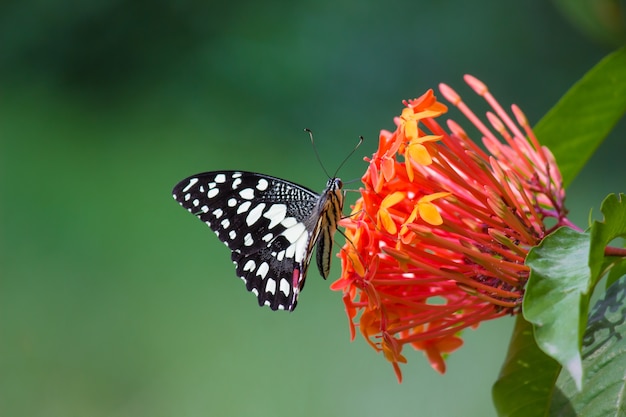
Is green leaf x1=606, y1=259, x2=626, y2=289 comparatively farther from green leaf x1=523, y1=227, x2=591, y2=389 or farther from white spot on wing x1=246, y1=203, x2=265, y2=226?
white spot on wing x1=246, y1=203, x2=265, y2=226

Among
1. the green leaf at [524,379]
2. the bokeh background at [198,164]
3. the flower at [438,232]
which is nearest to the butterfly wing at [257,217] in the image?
the flower at [438,232]

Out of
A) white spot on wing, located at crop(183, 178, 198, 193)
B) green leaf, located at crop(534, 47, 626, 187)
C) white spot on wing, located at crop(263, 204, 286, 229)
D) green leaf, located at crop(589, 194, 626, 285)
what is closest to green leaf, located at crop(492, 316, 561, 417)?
green leaf, located at crop(589, 194, 626, 285)

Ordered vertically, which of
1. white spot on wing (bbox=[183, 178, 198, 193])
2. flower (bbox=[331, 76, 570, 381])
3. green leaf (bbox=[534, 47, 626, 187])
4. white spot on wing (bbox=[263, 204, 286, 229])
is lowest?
flower (bbox=[331, 76, 570, 381])

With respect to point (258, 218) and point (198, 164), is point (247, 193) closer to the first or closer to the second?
point (258, 218)

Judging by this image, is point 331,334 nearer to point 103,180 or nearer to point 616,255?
point 103,180

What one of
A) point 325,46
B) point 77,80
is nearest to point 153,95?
point 77,80

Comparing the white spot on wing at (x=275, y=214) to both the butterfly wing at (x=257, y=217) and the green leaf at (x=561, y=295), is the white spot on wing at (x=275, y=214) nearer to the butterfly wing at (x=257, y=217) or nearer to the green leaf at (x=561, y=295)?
the butterfly wing at (x=257, y=217)

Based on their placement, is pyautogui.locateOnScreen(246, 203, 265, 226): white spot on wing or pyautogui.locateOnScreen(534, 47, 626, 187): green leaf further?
pyautogui.locateOnScreen(246, 203, 265, 226): white spot on wing
